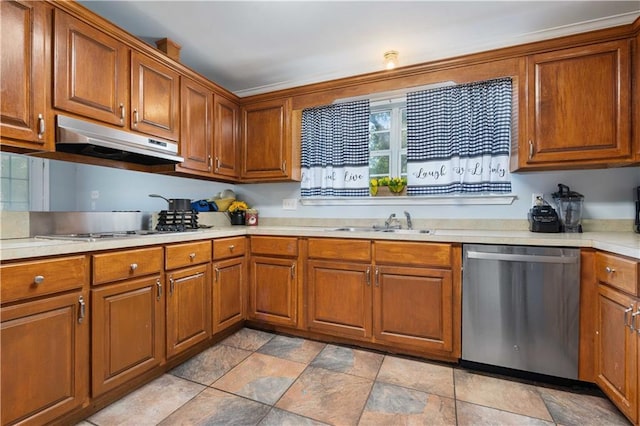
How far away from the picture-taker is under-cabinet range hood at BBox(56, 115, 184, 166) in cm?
160

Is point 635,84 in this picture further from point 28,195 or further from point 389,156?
point 28,195

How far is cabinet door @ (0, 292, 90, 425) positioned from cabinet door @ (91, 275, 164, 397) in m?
0.06

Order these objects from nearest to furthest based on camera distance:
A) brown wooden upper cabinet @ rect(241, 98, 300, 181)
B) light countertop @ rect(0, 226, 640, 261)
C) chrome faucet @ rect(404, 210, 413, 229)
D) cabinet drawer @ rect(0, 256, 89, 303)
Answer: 1. cabinet drawer @ rect(0, 256, 89, 303)
2. light countertop @ rect(0, 226, 640, 261)
3. chrome faucet @ rect(404, 210, 413, 229)
4. brown wooden upper cabinet @ rect(241, 98, 300, 181)

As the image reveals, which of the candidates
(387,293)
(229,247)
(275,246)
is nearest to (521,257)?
(387,293)

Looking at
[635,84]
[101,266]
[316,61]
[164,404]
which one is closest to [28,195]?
[101,266]

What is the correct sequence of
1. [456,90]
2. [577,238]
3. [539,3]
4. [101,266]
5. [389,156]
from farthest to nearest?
[389,156] → [456,90] → [539,3] → [577,238] → [101,266]

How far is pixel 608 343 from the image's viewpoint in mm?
1576

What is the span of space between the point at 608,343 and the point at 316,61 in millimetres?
2677

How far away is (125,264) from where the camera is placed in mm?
1636

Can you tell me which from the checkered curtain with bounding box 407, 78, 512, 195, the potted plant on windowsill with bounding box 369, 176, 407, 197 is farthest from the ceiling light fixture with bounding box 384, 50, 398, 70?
the potted plant on windowsill with bounding box 369, 176, 407, 197

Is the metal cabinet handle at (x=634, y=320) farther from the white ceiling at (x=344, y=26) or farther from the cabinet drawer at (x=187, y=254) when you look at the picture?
the cabinet drawer at (x=187, y=254)

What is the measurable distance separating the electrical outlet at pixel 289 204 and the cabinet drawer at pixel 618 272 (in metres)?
2.28

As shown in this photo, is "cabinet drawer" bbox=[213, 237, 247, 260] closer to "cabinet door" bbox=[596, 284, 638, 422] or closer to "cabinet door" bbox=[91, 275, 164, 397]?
"cabinet door" bbox=[91, 275, 164, 397]

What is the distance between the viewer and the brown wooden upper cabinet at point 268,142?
2809mm
